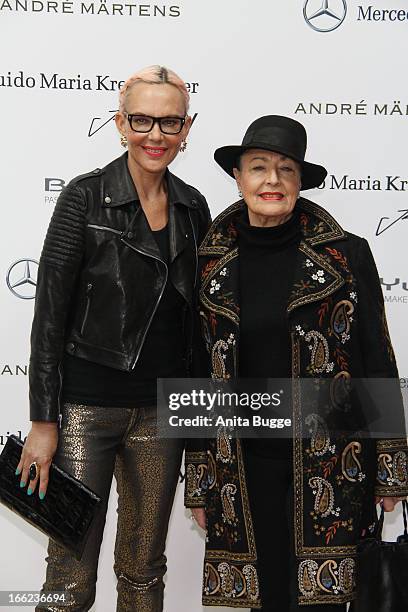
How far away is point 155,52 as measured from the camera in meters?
3.02

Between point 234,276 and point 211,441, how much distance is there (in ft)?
1.55

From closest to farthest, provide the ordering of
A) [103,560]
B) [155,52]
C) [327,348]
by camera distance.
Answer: [327,348] → [155,52] → [103,560]

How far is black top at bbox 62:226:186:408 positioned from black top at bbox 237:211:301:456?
0.69 ft

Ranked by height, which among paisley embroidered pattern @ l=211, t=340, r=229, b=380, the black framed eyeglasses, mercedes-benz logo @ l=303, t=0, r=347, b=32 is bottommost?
paisley embroidered pattern @ l=211, t=340, r=229, b=380

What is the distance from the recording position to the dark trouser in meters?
2.18

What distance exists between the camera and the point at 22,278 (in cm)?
310

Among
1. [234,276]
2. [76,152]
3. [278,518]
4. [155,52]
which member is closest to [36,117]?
[76,152]

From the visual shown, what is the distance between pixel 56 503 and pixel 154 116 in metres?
1.07

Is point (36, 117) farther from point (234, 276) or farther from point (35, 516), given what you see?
point (35, 516)

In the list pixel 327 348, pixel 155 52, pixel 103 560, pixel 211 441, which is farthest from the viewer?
pixel 103 560

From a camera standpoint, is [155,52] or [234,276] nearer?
[234,276]

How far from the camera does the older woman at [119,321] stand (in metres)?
2.17

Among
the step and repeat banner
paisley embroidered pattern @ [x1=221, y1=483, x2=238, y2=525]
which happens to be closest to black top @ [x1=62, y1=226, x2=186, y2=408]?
paisley embroidered pattern @ [x1=221, y1=483, x2=238, y2=525]

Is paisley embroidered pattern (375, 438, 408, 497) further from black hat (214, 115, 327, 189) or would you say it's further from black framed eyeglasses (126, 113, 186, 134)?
black framed eyeglasses (126, 113, 186, 134)
